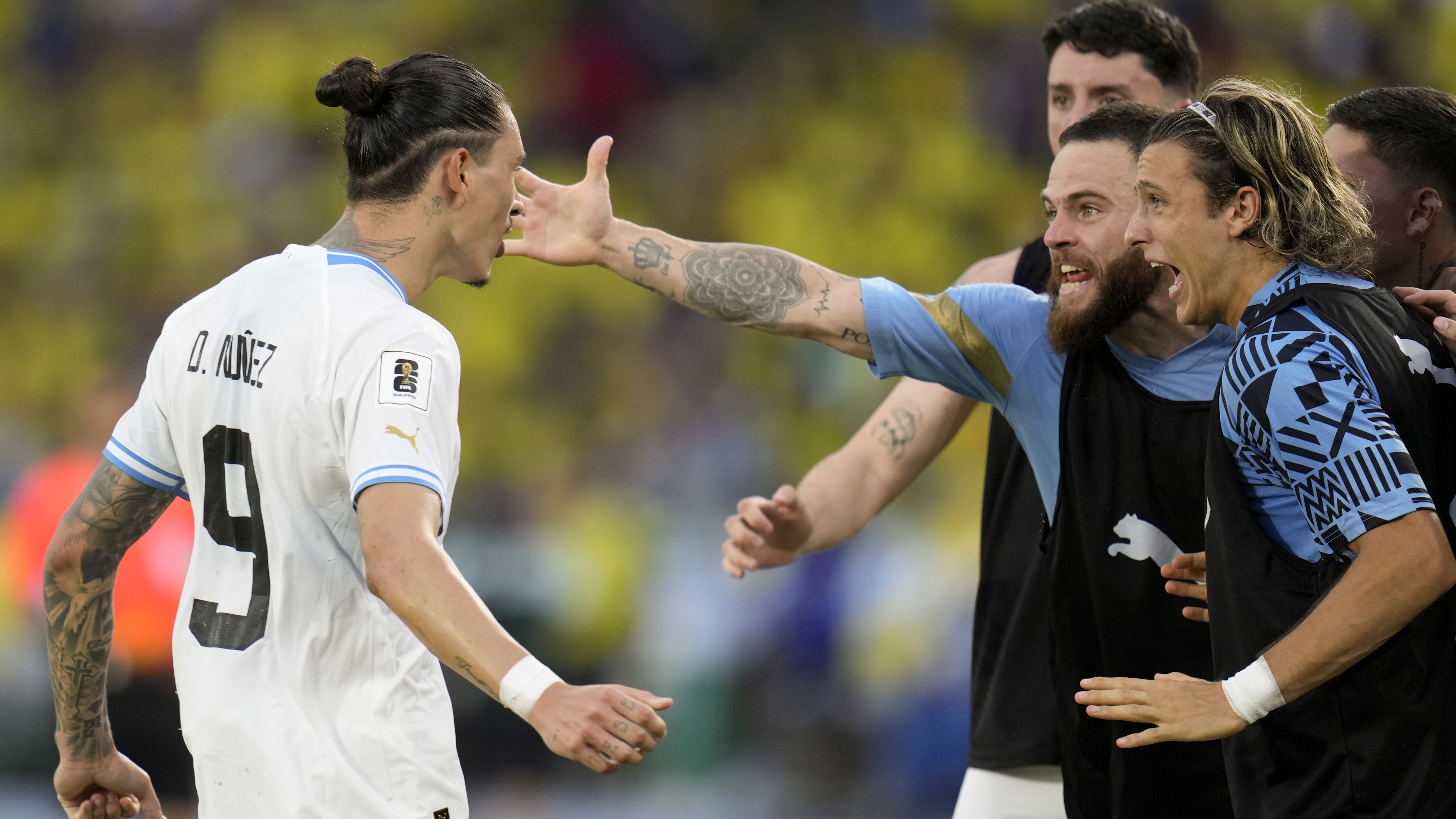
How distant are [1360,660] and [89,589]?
2.50 meters

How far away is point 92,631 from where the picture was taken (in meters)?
3.04

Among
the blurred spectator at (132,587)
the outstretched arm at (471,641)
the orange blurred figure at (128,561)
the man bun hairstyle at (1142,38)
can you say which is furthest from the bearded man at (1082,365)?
the blurred spectator at (132,587)

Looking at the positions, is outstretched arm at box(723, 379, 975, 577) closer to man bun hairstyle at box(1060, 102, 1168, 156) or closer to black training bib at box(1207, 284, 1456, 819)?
man bun hairstyle at box(1060, 102, 1168, 156)

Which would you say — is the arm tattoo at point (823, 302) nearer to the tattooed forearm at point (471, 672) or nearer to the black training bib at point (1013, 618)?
the black training bib at point (1013, 618)

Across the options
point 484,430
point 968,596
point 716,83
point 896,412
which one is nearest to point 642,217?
point 716,83

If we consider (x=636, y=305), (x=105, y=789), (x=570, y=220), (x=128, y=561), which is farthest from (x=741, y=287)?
(x=636, y=305)

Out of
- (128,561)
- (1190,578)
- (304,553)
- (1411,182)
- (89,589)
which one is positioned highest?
(1411,182)

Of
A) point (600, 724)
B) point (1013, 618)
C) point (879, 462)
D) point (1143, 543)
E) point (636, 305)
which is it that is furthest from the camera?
point (636, 305)

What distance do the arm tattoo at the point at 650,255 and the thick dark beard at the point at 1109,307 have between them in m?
0.96

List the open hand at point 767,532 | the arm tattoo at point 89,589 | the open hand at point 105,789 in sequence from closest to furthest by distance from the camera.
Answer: the arm tattoo at point 89,589, the open hand at point 105,789, the open hand at point 767,532

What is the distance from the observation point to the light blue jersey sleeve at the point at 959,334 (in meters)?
3.48

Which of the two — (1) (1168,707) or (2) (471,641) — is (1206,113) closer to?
(1) (1168,707)

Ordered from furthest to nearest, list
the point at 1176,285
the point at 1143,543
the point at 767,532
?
the point at 767,532, the point at 1143,543, the point at 1176,285

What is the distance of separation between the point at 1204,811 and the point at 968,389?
1.13 metres
